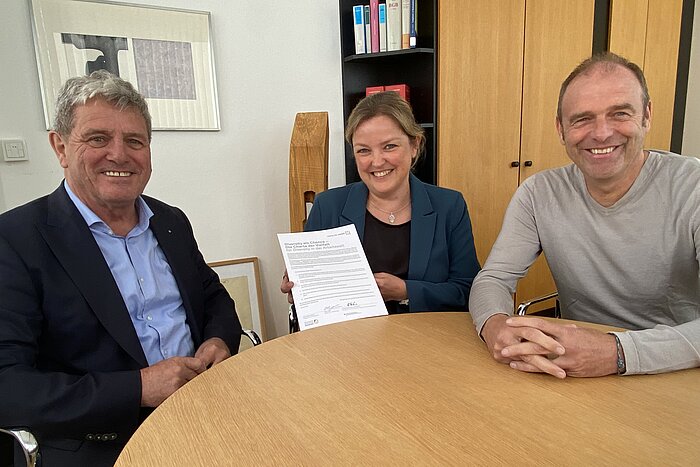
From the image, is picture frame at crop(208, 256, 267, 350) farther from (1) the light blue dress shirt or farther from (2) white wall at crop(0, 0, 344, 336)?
(1) the light blue dress shirt

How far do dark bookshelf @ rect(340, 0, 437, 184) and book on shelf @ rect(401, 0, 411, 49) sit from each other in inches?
2.6

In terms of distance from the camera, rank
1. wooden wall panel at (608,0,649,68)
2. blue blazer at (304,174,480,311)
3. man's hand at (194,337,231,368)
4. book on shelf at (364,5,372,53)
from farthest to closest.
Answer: wooden wall panel at (608,0,649,68)
book on shelf at (364,5,372,53)
blue blazer at (304,174,480,311)
man's hand at (194,337,231,368)

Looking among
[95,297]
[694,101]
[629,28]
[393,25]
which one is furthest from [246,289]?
[694,101]

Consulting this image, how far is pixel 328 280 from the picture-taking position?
57.5 inches

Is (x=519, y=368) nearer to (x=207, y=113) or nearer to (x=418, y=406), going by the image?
(x=418, y=406)

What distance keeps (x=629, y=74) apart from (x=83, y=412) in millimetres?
1715

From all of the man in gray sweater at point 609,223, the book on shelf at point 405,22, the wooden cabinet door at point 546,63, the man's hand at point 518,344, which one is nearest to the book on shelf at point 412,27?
the book on shelf at point 405,22

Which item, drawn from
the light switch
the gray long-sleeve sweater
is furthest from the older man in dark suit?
the light switch

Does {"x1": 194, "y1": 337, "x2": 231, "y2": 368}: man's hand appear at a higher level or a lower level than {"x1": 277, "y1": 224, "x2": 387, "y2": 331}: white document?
lower

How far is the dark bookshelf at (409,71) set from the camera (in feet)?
9.01

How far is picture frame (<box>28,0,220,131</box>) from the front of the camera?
86.9 inches

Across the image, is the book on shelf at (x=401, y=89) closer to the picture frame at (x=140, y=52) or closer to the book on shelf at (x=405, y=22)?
the book on shelf at (x=405, y=22)

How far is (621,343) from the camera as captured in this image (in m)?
1.03

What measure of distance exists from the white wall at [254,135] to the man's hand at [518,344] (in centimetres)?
196
